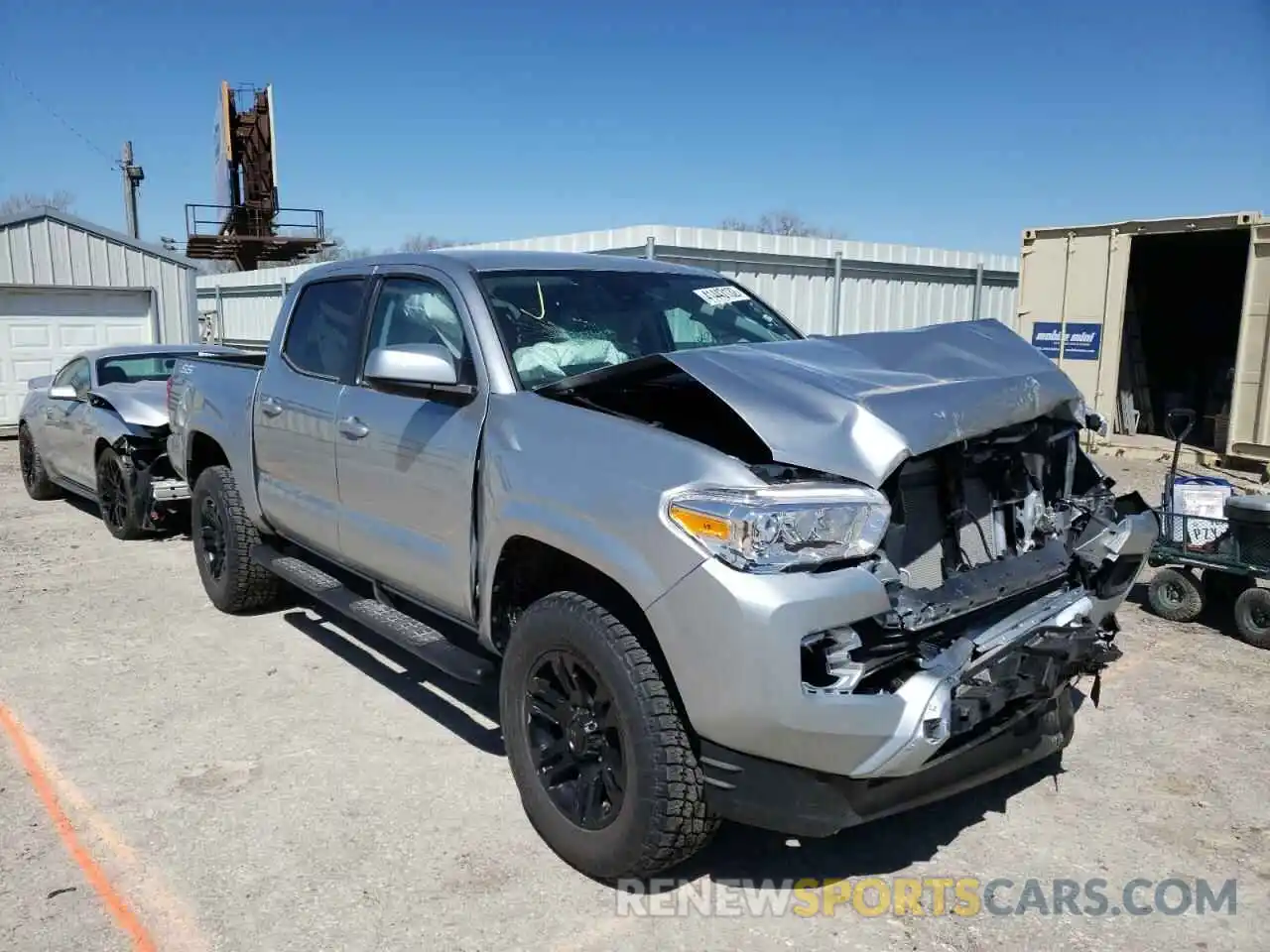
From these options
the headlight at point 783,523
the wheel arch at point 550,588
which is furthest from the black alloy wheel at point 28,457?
the headlight at point 783,523

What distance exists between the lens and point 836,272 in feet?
46.7

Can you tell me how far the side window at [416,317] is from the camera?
13.2 feet

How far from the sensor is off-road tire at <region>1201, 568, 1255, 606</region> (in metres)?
5.84

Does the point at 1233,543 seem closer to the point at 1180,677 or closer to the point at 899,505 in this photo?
the point at 1180,677

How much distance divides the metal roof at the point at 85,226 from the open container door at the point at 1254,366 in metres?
16.4

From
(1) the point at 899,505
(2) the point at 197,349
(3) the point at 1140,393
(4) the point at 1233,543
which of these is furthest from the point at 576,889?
(3) the point at 1140,393

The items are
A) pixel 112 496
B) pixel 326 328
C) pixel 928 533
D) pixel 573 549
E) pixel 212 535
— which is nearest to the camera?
pixel 573 549

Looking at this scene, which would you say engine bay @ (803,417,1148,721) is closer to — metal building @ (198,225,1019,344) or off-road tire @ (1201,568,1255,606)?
off-road tire @ (1201,568,1255,606)

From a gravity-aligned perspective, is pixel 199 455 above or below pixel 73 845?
above

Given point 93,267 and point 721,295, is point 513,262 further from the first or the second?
point 93,267

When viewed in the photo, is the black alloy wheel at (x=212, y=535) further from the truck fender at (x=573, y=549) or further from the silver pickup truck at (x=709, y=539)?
the truck fender at (x=573, y=549)

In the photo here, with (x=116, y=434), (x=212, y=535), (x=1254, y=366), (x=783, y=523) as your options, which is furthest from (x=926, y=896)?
(x=1254, y=366)

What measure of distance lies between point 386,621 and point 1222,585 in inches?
193

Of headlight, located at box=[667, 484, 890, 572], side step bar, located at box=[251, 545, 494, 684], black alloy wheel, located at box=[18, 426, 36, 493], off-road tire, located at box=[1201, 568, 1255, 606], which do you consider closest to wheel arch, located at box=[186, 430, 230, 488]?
side step bar, located at box=[251, 545, 494, 684]
